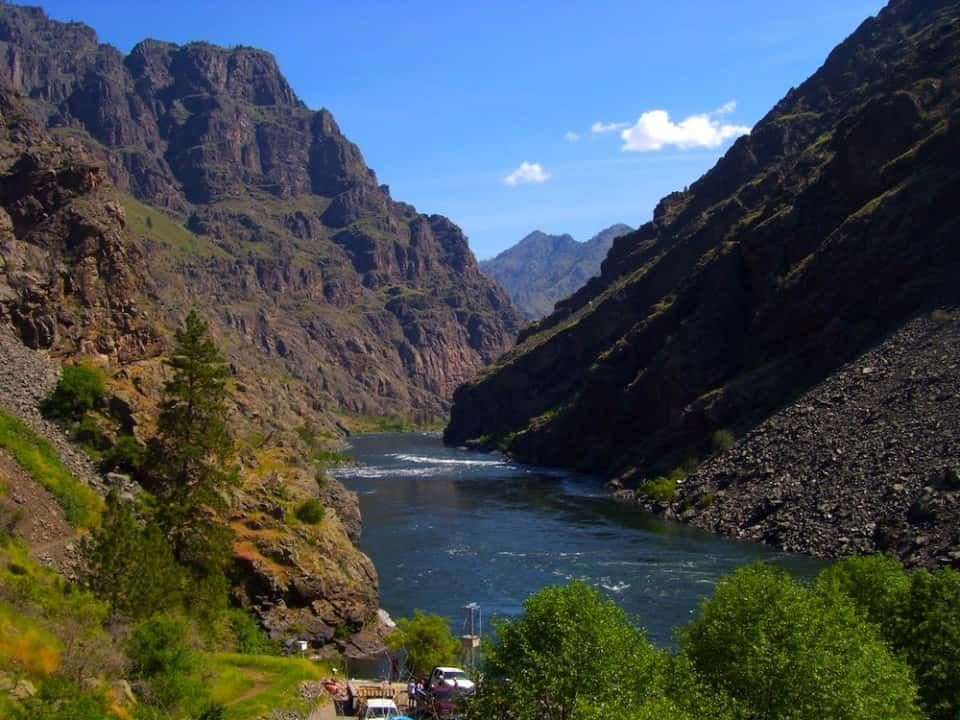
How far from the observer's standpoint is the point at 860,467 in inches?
3155

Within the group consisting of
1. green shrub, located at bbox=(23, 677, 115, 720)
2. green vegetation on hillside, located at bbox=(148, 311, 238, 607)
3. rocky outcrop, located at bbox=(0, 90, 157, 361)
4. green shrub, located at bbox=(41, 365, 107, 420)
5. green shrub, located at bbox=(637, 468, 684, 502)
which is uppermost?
rocky outcrop, located at bbox=(0, 90, 157, 361)

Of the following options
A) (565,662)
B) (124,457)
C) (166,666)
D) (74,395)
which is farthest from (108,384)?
(565,662)

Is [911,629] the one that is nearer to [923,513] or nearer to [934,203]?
[923,513]

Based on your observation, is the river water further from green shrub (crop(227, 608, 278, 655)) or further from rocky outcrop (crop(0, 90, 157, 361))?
rocky outcrop (crop(0, 90, 157, 361))

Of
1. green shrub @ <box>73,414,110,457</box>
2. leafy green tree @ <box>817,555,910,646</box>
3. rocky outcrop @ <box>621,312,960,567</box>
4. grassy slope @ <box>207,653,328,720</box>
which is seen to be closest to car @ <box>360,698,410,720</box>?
grassy slope @ <box>207,653,328,720</box>

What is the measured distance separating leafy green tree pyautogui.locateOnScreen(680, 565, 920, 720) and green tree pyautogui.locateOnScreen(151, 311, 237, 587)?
2547 cm

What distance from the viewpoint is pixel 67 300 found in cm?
6494

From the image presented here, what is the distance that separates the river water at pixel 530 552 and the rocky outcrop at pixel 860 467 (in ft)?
13.5

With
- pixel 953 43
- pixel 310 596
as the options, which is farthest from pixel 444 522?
pixel 953 43

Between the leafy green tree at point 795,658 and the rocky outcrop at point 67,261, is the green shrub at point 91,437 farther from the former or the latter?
the leafy green tree at point 795,658

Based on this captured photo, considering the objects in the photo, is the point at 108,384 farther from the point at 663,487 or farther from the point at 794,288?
the point at 794,288

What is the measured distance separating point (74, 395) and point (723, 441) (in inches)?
3072

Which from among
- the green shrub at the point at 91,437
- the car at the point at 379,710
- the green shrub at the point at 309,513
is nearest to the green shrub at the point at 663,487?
the green shrub at the point at 309,513

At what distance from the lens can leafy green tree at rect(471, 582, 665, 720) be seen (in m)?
26.9
